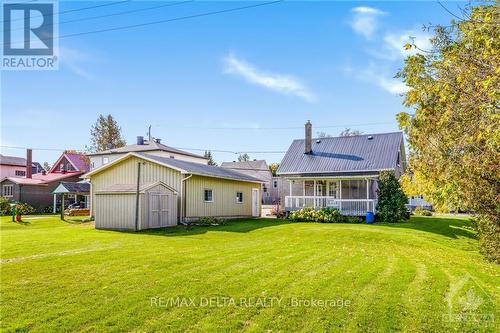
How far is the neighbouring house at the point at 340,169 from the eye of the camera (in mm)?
Result: 24547

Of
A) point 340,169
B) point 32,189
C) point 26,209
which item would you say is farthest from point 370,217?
point 32,189

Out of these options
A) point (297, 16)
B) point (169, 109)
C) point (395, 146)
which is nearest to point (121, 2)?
point (297, 16)

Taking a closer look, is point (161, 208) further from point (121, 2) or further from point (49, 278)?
point (49, 278)

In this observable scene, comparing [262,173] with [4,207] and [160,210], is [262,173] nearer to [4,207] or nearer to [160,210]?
[4,207]

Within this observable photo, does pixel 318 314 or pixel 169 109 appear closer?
pixel 318 314

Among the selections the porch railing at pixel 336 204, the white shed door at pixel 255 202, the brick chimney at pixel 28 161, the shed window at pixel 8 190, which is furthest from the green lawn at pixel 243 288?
the brick chimney at pixel 28 161

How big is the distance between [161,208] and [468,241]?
45.8ft

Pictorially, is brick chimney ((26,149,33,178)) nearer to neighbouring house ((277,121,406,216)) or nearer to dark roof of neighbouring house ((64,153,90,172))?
dark roof of neighbouring house ((64,153,90,172))

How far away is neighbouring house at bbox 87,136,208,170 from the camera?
40781 millimetres

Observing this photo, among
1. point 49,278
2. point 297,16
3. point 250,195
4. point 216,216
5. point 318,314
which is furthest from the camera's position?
point 250,195

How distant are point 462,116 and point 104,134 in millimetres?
56523

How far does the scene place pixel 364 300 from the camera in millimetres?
6070

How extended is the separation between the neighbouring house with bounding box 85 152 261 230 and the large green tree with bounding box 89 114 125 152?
35.6 m

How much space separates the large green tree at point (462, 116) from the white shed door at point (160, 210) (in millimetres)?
11822
